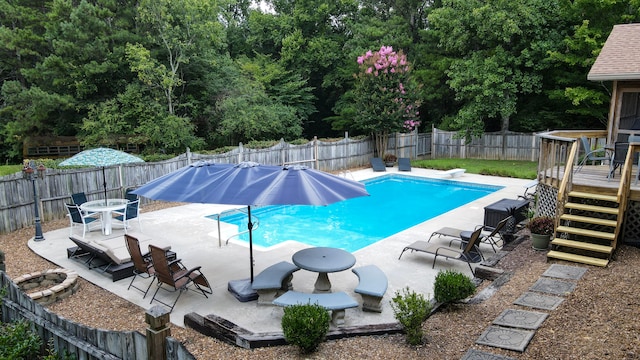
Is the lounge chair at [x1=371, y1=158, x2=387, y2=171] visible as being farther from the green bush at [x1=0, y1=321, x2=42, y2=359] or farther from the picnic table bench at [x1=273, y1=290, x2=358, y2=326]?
the green bush at [x1=0, y1=321, x2=42, y2=359]

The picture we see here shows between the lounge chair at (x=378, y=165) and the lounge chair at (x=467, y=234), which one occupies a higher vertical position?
the lounge chair at (x=378, y=165)

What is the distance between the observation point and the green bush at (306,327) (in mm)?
4613

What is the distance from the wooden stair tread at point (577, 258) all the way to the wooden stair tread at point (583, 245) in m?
0.16

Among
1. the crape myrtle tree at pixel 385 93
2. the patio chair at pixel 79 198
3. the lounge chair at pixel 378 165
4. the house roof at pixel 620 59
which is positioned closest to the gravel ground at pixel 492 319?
the patio chair at pixel 79 198

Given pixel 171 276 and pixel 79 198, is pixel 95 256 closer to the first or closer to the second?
pixel 171 276

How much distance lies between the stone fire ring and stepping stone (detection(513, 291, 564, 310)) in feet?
22.1

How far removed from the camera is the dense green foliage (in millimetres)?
19641

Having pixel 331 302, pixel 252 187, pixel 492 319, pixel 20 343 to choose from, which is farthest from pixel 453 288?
pixel 20 343

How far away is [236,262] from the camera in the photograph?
841 cm

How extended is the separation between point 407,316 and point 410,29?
90.0 ft

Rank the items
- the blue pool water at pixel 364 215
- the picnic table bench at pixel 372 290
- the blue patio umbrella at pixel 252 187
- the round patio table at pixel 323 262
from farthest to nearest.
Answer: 1. the blue pool water at pixel 364 215
2. the round patio table at pixel 323 262
3. the picnic table bench at pixel 372 290
4. the blue patio umbrella at pixel 252 187

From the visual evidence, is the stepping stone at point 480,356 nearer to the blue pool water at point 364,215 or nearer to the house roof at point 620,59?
the blue pool water at point 364,215

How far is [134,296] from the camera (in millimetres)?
6797

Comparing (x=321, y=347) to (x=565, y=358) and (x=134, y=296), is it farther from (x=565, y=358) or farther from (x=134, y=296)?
(x=134, y=296)
